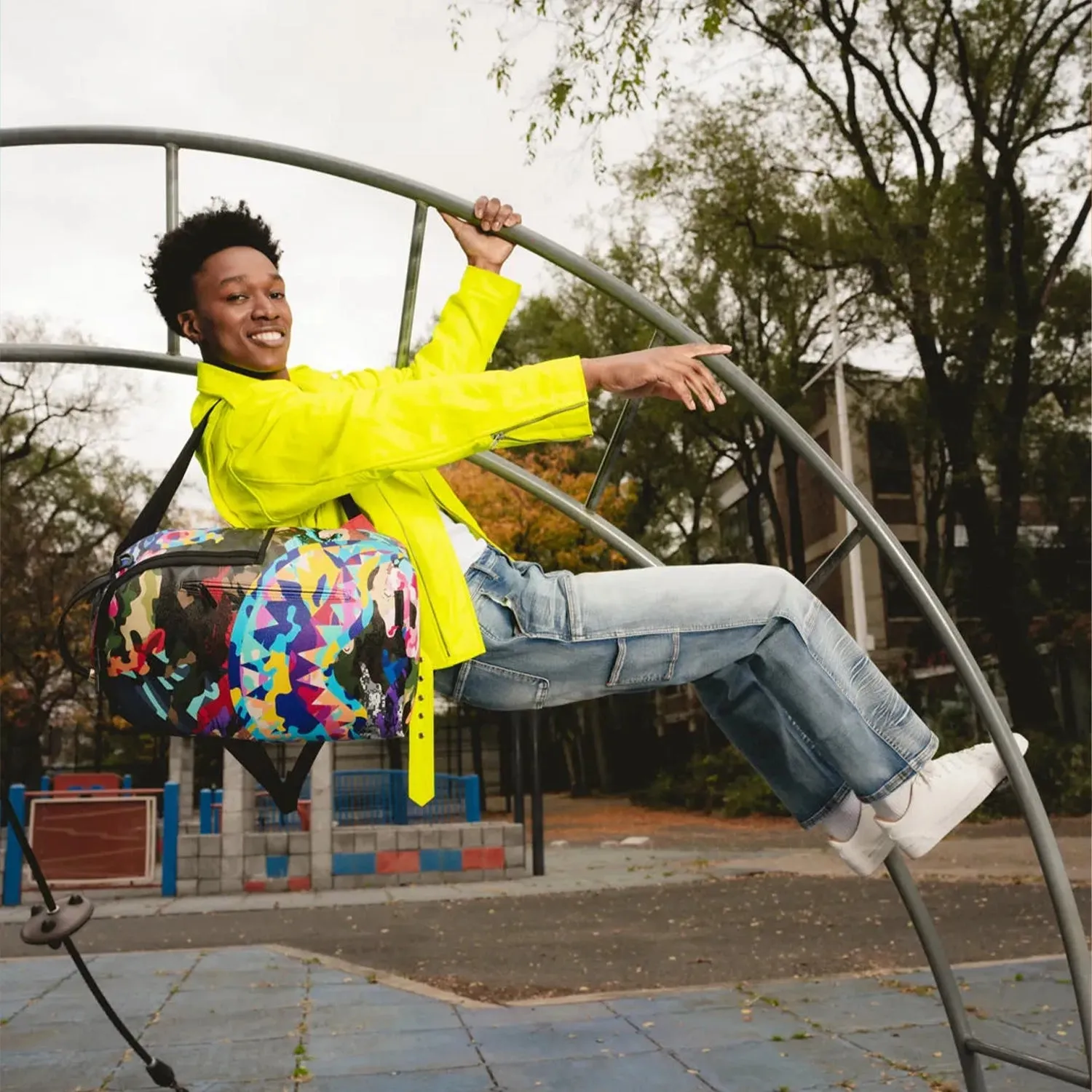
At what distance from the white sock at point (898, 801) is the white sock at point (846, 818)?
0.17m

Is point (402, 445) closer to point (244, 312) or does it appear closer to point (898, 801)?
point (244, 312)

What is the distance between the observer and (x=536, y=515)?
20734 millimetres

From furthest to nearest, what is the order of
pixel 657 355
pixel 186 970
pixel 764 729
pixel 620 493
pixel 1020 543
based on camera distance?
1. pixel 620 493
2. pixel 1020 543
3. pixel 186 970
4. pixel 764 729
5. pixel 657 355

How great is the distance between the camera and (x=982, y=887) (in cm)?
928

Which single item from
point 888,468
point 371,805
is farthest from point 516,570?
point 888,468

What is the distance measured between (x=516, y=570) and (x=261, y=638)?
1.55ft

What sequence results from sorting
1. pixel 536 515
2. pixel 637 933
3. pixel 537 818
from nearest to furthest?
pixel 637 933 < pixel 537 818 < pixel 536 515

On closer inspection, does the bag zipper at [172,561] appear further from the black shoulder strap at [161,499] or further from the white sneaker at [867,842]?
the white sneaker at [867,842]

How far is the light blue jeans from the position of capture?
203cm

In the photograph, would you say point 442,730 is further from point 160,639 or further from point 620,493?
point 160,639

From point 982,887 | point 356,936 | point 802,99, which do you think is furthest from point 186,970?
point 802,99

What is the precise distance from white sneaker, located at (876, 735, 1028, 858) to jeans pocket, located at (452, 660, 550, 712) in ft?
2.19

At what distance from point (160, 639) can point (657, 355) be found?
3.09ft

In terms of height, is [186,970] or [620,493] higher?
[620,493]
